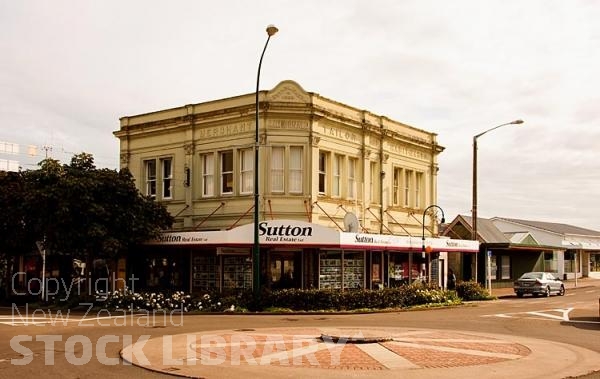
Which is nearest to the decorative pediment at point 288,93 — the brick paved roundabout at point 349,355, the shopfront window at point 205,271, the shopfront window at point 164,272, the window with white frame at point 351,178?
the window with white frame at point 351,178

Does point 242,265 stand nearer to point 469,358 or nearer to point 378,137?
point 378,137

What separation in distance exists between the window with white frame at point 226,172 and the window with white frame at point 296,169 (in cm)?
303

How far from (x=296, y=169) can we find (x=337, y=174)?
8.64 feet

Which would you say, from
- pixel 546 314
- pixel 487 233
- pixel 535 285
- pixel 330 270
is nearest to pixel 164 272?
pixel 330 270

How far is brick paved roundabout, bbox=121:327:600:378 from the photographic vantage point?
12305mm

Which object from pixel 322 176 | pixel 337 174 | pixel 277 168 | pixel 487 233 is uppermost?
pixel 277 168

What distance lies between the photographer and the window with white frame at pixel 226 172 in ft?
108

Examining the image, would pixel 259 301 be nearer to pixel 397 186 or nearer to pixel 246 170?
pixel 246 170

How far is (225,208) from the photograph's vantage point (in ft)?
107

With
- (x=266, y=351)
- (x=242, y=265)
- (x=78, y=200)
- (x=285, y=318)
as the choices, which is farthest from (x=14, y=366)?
(x=242, y=265)

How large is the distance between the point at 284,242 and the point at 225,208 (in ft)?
16.6

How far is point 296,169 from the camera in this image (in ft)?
104

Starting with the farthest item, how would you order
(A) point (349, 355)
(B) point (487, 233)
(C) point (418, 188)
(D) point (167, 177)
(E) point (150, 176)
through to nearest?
(B) point (487, 233), (C) point (418, 188), (E) point (150, 176), (D) point (167, 177), (A) point (349, 355)

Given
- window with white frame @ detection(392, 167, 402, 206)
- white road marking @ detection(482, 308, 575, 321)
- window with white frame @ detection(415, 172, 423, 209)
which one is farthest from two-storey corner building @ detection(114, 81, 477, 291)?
white road marking @ detection(482, 308, 575, 321)
